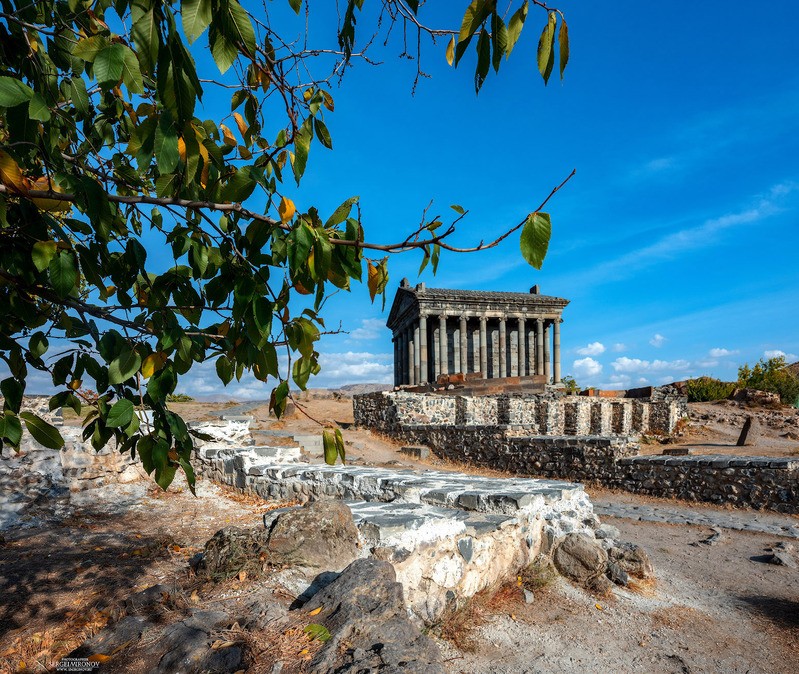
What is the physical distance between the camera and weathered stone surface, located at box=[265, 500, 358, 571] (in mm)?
3748

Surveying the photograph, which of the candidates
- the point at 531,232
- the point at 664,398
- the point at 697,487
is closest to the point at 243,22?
the point at 531,232

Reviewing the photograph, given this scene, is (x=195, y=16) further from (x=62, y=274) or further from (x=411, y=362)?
(x=411, y=362)

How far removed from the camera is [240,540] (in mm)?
3773

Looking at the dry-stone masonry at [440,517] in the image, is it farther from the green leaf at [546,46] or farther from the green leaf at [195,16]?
the green leaf at [195,16]

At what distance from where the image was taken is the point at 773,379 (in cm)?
2752

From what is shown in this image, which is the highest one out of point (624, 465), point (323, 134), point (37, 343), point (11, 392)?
point (323, 134)

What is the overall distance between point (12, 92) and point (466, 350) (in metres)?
36.6

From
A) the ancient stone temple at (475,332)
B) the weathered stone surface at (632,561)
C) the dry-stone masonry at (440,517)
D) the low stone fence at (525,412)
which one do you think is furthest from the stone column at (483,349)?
the weathered stone surface at (632,561)

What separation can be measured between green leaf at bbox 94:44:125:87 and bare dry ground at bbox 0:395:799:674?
2241 mm

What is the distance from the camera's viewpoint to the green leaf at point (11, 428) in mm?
1722

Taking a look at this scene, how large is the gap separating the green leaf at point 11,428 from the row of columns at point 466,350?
109 feet

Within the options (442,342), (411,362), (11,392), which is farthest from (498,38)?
(442,342)

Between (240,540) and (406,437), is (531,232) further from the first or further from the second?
(406,437)

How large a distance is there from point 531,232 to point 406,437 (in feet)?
51.4
